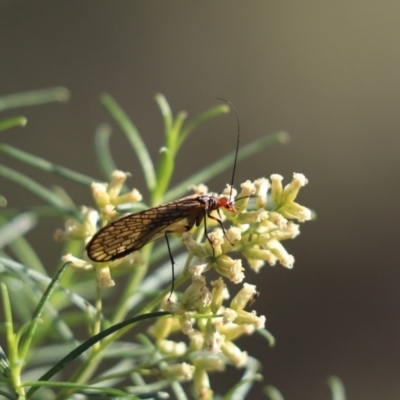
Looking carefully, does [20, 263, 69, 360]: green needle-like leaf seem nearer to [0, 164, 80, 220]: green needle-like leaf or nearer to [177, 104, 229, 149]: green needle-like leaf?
[0, 164, 80, 220]: green needle-like leaf

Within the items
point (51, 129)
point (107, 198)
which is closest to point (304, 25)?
point (51, 129)

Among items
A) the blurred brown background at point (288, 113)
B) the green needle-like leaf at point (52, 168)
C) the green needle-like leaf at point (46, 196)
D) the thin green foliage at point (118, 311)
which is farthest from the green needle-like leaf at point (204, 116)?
the blurred brown background at point (288, 113)

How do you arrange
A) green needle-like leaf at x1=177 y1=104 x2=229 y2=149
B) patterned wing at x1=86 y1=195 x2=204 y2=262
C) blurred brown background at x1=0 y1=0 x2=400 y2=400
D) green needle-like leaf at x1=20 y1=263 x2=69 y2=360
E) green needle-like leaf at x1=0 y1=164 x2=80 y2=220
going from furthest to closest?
blurred brown background at x1=0 y1=0 x2=400 y2=400 < green needle-like leaf at x1=177 y1=104 x2=229 y2=149 < green needle-like leaf at x1=0 y1=164 x2=80 y2=220 < patterned wing at x1=86 y1=195 x2=204 y2=262 < green needle-like leaf at x1=20 y1=263 x2=69 y2=360

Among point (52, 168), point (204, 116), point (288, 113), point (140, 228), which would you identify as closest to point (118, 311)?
point (140, 228)

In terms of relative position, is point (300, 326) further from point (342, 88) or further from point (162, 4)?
point (162, 4)

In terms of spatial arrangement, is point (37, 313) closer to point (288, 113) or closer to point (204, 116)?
point (204, 116)

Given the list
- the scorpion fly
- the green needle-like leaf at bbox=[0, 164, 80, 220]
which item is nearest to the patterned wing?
the scorpion fly

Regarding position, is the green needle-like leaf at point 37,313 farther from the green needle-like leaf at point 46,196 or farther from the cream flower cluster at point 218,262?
the green needle-like leaf at point 46,196
